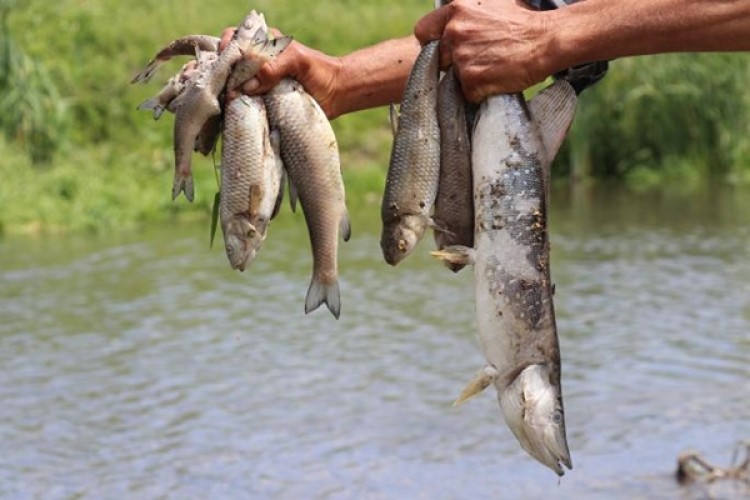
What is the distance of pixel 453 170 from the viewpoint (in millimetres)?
4051

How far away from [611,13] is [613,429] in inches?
197

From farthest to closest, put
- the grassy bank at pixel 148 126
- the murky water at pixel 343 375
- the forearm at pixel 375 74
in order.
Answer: the grassy bank at pixel 148 126, the murky water at pixel 343 375, the forearm at pixel 375 74

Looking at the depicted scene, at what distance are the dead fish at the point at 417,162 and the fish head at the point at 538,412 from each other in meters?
0.48

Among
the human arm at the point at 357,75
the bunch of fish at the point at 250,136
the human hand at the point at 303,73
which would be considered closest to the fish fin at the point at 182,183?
the bunch of fish at the point at 250,136

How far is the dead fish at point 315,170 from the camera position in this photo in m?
4.08

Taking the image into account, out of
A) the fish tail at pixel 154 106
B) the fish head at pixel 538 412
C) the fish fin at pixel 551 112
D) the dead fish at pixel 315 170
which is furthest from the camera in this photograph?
the fish tail at pixel 154 106

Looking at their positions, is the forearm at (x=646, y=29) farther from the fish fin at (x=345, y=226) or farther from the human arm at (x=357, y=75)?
the fish fin at (x=345, y=226)

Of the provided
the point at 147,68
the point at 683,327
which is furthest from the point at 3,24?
the point at 147,68

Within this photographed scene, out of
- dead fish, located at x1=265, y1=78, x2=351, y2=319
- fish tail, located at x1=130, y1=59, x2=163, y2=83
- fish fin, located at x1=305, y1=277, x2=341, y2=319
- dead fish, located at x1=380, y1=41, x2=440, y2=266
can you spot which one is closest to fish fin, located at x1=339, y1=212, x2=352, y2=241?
dead fish, located at x1=265, y1=78, x2=351, y2=319

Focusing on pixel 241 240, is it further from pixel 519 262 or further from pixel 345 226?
pixel 519 262

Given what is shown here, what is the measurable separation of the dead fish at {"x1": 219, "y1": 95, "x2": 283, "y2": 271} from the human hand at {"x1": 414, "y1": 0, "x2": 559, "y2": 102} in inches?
20.1

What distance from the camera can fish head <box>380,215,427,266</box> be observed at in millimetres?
4027

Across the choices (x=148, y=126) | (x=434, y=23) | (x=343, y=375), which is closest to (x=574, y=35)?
(x=434, y=23)

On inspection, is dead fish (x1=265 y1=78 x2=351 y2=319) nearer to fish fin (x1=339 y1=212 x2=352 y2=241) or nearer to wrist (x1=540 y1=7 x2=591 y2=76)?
fish fin (x1=339 y1=212 x2=352 y2=241)
